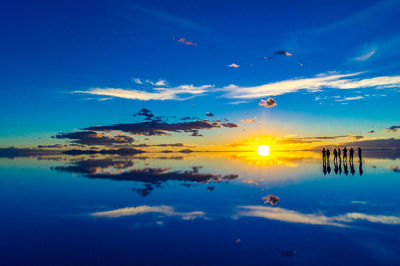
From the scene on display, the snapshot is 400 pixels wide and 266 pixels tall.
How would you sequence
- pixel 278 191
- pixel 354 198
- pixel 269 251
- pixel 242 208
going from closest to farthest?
pixel 269 251 → pixel 242 208 → pixel 354 198 → pixel 278 191

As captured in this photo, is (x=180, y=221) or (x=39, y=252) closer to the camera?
(x=39, y=252)

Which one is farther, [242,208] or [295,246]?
[242,208]

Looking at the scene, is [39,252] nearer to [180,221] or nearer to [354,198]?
[180,221]

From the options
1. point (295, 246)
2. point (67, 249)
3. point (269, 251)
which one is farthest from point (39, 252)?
point (295, 246)

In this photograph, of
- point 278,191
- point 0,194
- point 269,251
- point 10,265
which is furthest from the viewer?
point 0,194

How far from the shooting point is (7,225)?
15188 mm

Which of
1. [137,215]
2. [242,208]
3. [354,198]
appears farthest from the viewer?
[354,198]

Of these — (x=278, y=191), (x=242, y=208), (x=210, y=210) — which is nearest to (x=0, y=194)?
(x=210, y=210)

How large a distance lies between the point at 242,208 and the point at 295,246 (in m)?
6.90

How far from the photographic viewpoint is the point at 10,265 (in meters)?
9.90

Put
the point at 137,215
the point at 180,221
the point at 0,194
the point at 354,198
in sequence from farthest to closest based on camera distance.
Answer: the point at 0,194 < the point at 354,198 < the point at 137,215 < the point at 180,221

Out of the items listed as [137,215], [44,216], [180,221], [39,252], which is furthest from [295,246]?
[44,216]

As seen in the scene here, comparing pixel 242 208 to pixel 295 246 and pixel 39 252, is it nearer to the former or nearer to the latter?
pixel 295 246

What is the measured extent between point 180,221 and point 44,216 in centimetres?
931
